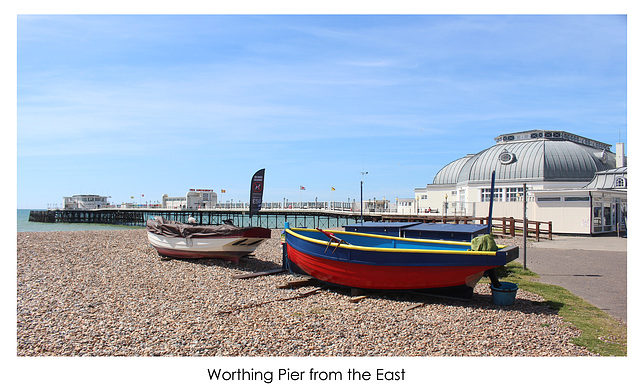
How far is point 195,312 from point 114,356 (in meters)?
2.18

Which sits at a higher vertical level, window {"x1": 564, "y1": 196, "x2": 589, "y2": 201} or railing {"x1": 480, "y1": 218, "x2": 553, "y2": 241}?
window {"x1": 564, "y1": 196, "x2": 589, "y2": 201}

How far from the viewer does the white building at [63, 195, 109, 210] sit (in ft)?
238

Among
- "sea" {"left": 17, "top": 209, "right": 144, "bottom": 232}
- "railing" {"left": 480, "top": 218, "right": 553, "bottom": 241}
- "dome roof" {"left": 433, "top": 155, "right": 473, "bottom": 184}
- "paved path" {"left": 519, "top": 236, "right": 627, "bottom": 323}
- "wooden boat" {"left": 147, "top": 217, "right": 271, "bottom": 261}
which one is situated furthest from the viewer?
"sea" {"left": 17, "top": 209, "right": 144, "bottom": 232}

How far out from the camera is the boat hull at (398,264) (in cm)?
821

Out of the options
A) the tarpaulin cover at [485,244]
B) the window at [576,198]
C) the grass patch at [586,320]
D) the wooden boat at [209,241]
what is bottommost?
the grass patch at [586,320]

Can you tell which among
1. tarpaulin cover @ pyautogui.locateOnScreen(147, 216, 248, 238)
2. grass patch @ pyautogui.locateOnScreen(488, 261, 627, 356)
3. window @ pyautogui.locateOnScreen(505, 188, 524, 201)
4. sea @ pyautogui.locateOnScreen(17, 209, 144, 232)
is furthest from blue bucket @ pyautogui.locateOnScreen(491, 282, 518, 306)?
sea @ pyautogui.locateOnScreen(17, 209, 144, 232)

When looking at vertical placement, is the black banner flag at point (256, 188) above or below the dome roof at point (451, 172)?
below

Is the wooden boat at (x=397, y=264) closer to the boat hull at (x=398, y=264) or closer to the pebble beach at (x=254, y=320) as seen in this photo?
the boat hull at (x=398, y=264)

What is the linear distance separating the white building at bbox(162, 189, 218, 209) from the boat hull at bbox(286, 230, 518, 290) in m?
50.6

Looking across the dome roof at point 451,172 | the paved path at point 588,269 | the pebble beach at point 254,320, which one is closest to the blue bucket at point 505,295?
the pebble beach at point 254,320

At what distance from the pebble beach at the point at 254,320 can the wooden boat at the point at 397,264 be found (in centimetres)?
44

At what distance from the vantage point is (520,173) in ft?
115

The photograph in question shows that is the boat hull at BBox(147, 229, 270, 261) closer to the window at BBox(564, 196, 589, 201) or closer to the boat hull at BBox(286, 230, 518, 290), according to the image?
the boat hull at BBox(286, 230, 518, 290)

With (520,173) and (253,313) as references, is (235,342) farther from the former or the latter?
(520,173)
